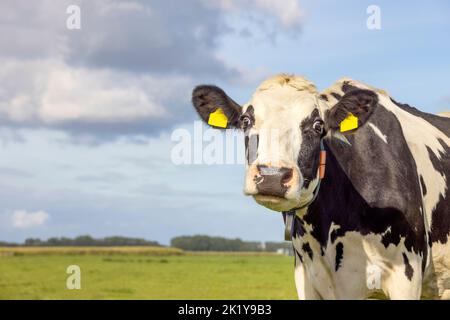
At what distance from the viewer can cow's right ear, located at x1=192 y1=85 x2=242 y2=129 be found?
7.06 metres

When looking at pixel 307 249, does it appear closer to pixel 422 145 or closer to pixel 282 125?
pixel 282 125

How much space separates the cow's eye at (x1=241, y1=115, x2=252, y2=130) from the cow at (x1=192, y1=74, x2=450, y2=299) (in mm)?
11

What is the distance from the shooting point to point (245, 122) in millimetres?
6531

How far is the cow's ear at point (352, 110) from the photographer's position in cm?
682

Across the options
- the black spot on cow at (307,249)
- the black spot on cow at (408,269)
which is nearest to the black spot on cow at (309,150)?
the black spot on cow at (307,249)

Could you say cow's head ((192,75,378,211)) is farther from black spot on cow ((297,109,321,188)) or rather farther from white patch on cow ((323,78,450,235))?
white patch on cow ((323,78,450,235))

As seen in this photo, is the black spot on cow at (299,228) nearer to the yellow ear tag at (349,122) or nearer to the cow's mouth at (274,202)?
the yellow ear tag at (349,122)

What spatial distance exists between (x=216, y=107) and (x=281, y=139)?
1.31 metres

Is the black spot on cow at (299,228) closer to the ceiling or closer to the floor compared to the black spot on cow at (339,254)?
closer to the ceiling

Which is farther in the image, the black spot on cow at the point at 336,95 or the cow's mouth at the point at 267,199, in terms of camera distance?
the black spot on cow at the point at 336,95

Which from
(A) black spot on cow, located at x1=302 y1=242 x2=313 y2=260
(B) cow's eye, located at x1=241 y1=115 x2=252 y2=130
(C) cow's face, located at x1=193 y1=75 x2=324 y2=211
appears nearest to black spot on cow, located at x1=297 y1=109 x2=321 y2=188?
(C) cow's face, located at x1=193 y1=75 x2=324 y2=211
